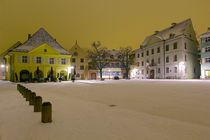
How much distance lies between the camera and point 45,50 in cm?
4688

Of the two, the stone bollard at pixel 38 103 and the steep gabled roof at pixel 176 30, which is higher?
the steep gabled roof at pixel 176 30

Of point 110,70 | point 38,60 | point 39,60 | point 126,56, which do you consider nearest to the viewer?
point 38,60

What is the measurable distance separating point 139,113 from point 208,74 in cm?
4858

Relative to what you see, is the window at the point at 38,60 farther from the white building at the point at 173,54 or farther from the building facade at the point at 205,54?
the building facade at the point at 205,54

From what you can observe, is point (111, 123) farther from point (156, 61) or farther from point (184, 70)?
point (156, 61)

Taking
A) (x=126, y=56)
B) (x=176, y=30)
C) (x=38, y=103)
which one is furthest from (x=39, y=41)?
(x=38, y=103)

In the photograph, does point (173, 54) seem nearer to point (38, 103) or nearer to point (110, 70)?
point (110, 70)

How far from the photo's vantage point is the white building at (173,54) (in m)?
52.3

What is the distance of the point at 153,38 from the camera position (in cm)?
6253

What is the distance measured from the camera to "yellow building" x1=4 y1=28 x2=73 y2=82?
142ft

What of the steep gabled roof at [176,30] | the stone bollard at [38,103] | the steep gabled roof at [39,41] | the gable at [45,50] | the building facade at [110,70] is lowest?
the stone bollard at [38,103]

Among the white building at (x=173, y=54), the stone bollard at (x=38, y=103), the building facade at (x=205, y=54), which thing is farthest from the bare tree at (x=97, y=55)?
the stone bollard at (x=38, y=103)

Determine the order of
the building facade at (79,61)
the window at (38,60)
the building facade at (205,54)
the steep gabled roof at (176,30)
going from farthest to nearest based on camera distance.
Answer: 1. the building facade at (79,61)
2. the steep gabled roof at (176,30)
3. the building facade at (205,54)
4. the window at (38,60)

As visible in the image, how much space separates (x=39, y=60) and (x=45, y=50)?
2670mm
